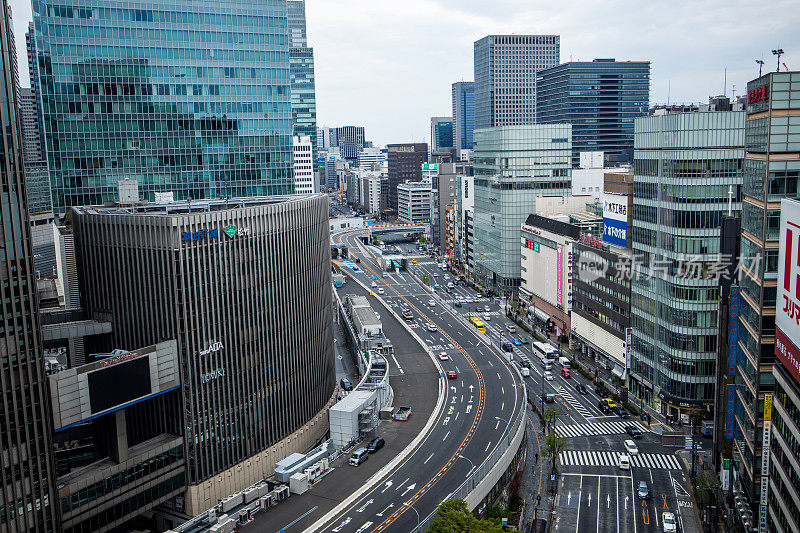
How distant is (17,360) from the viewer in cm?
5931

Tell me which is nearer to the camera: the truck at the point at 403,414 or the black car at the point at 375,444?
the black car at the point at 375,444

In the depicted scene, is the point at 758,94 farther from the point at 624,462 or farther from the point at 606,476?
the point at 606,476

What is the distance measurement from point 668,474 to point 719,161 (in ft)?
149

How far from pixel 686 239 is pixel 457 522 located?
62.1 meters

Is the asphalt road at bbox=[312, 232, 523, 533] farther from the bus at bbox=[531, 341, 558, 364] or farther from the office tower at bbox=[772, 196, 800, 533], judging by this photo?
the office tower at bbox=[772, 196, 800, 533]

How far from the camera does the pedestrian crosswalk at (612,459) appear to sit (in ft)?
317

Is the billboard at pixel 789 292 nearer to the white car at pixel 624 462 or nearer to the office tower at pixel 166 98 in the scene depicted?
the white car at pixel 624 462

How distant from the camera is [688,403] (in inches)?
4227

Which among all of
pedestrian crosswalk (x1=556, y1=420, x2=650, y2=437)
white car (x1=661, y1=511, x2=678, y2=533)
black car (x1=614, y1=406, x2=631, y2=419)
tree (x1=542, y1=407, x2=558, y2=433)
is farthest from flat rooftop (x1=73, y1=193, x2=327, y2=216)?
black car (x1=614, y1=406, x2=631, y2=419)

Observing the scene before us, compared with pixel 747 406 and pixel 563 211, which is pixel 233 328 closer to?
pixel 747 406

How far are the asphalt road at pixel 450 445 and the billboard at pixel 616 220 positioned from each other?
1183 inches

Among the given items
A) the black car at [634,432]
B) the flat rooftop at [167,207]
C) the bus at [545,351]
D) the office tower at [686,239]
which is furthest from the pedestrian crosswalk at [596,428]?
the flat rooftop at [167,207]

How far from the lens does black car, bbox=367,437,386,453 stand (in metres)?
88.4

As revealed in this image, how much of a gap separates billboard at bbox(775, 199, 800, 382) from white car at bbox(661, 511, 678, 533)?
2774cm
